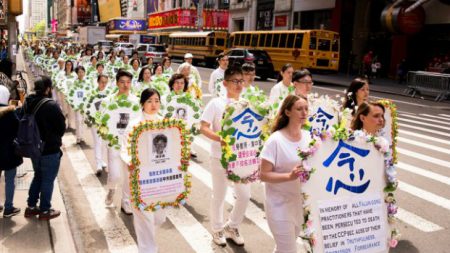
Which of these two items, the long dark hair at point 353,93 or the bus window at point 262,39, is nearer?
the long dark hair at point 353,93

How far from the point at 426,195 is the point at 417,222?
1.37m

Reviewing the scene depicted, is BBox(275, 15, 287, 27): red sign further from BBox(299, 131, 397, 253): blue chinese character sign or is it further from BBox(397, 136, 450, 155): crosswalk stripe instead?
Result: BBox(299, 131, 397, 253): blue chinese character sign

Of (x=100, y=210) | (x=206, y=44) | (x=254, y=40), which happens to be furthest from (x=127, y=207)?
(x=206, y=44)

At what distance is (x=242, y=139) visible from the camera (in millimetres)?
5266

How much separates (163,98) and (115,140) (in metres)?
1.87

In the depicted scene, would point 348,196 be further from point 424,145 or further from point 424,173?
point 424,145

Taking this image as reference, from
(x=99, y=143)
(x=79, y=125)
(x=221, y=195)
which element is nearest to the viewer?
(x=221, y=195)

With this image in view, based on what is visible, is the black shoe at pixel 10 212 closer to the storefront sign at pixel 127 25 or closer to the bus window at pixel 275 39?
the bus window at pixel 275 39

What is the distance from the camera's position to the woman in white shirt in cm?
389

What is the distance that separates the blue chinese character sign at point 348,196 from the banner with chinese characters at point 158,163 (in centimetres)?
151

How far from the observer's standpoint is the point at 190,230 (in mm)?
6164

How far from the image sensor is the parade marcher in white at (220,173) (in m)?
5.36

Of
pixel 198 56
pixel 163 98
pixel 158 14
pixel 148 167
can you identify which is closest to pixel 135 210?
pixel 148 167

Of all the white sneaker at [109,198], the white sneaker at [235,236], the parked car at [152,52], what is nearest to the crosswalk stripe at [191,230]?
the white sneaker at [235,236]
